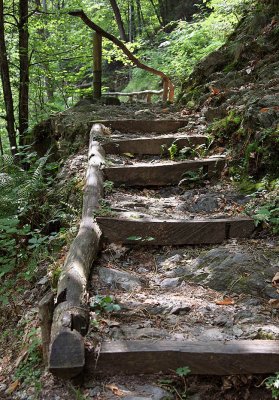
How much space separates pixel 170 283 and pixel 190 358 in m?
0.87

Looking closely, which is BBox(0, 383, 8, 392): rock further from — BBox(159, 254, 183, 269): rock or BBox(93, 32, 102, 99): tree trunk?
BBox(93, 32, 102, 99): tree trunk

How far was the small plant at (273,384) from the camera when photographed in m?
2.04

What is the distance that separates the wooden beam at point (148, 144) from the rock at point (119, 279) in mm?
2547

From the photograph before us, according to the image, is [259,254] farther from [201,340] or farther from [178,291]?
[201,340]

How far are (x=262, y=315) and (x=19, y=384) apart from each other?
158 centimetres

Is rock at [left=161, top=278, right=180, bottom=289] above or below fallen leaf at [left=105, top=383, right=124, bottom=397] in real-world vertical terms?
above

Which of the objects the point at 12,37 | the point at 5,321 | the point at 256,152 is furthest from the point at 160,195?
the point at 12,37

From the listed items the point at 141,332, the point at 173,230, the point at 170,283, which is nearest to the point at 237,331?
the point at 141,332

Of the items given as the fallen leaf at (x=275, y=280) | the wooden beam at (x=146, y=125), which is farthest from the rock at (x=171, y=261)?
the wooden beam at (x=146, y=125)

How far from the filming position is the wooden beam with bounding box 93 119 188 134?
614cm

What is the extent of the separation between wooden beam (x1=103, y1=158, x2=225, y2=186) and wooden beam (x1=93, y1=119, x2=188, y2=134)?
5.18 feet

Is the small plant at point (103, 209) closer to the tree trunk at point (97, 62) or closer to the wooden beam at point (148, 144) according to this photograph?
the wooden beam at point (148, 144)

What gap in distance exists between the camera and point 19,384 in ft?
7.89

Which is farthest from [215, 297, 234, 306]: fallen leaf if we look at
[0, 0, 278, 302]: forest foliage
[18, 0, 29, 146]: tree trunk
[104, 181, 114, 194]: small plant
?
[18, 0, 29, 146]: tree trunk
